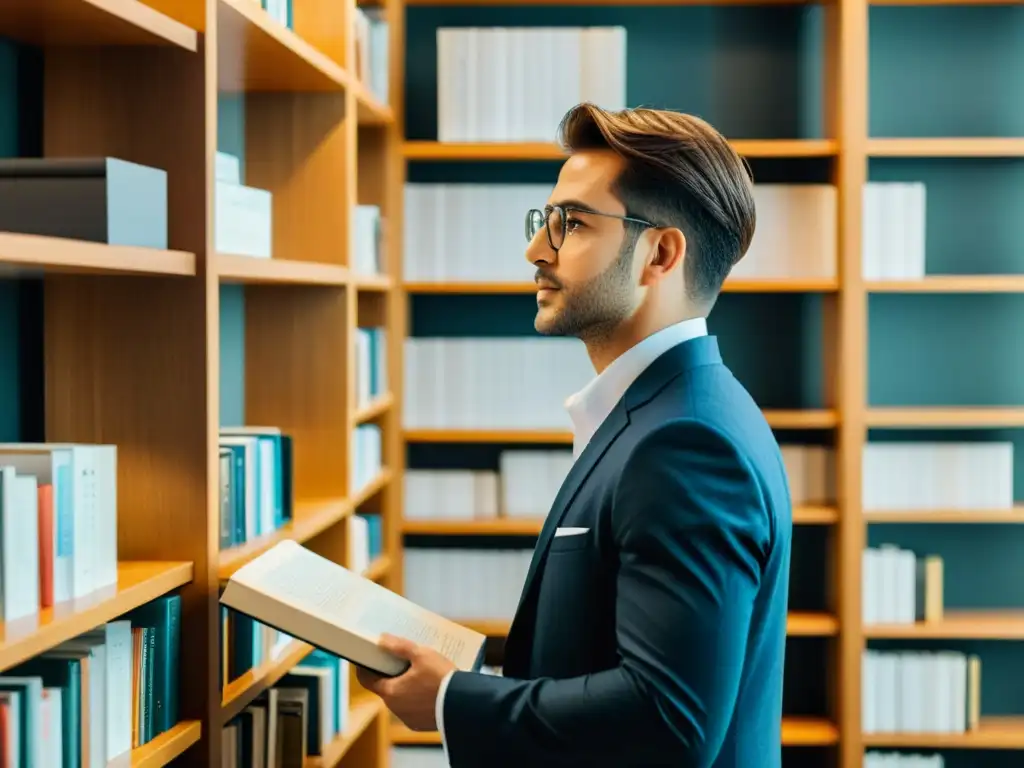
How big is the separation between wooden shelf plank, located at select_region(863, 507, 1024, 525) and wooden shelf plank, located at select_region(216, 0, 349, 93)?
2.02 meters

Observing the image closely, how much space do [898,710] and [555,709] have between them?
265 centimetres

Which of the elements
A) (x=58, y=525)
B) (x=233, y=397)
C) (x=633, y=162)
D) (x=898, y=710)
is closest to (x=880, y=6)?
(x=898, y=710)

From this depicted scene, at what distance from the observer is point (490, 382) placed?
12.9 ft

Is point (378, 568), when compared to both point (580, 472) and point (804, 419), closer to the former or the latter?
point (804, 419)

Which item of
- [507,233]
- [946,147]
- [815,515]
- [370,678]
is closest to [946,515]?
A: [815,515]

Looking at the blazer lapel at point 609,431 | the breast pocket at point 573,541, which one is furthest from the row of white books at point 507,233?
the breast pocket at point 573,541

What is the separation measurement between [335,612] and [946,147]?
106 inches

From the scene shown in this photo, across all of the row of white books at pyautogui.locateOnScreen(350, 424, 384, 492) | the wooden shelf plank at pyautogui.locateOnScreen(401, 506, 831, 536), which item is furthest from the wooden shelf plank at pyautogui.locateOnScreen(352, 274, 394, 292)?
the wooden shelf plank at pyautogui.locateOnScreen(401, 506, 831, 536)

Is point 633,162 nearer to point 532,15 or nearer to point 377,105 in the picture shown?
point 377,105

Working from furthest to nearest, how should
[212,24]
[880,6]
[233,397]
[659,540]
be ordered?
[880,6] < [233,397] < [212,24] < [659,540]

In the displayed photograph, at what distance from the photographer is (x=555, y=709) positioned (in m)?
1.52

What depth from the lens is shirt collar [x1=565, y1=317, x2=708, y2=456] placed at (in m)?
1.71

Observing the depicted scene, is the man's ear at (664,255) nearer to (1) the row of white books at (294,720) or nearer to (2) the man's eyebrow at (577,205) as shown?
(2) the man's eyebrow at (577,205)

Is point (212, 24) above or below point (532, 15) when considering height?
below
